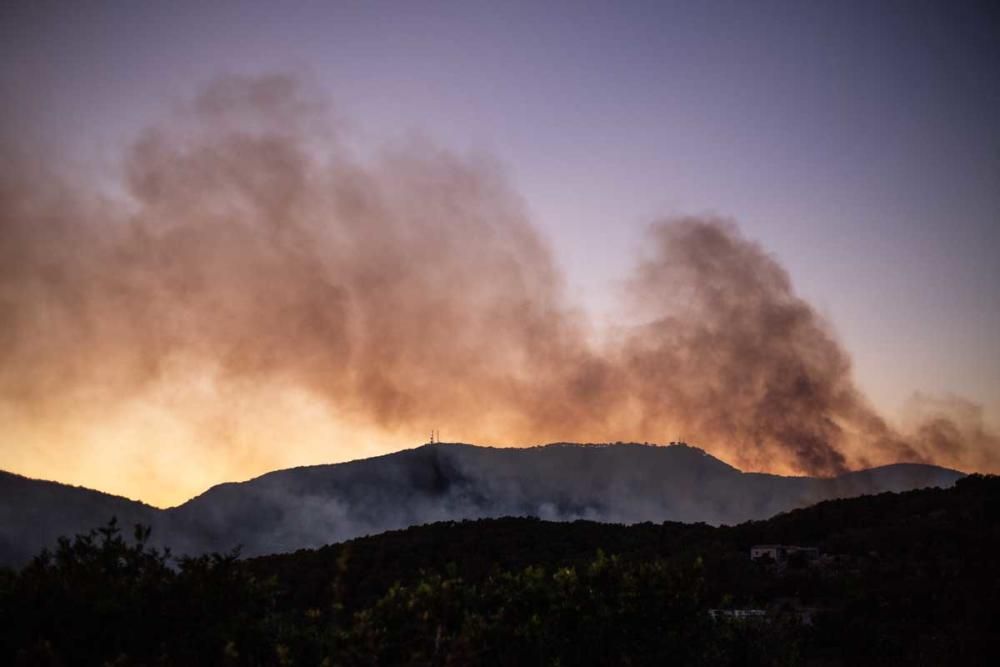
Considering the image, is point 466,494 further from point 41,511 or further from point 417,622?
point 417,622

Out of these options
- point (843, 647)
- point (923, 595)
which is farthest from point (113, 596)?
point (923, 595)

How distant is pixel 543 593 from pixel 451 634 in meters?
2.00

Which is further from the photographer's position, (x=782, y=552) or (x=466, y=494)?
(x=466, y=494)

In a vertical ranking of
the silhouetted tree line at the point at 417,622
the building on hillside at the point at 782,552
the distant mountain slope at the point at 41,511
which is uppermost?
the distant mountain slope at the point at 41,511

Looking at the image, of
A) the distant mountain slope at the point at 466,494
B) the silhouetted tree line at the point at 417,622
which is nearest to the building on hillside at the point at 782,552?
the silhouetted tree line at the point at 417,622

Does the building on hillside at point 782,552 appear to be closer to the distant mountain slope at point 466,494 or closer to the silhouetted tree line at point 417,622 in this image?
the silhouetted tree line at point 417,622

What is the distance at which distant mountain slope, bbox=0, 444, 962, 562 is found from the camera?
10519 centimetres

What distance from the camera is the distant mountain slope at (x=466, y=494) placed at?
10519 cm

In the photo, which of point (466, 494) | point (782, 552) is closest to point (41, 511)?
point (466, 494)

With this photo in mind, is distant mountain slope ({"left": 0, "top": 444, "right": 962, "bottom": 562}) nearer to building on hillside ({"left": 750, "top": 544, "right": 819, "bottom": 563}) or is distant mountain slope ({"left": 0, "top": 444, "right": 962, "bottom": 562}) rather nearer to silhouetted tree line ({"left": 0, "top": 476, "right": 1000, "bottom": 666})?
building on hillside ({"left": 750, "top": 544, "right": 819, "bottom": 563})

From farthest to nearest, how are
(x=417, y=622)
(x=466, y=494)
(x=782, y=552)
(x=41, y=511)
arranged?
1. (x=466, y=494)
2. (x=41, y=511)
3. (x=782, y=552)
4. (x=417, y=622)

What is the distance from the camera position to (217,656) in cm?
1004

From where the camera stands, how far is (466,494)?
11606cm

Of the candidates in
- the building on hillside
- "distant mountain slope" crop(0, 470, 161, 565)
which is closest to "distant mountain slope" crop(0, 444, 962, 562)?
"distant mountain slope" crop(0, 470, 161, 565)
